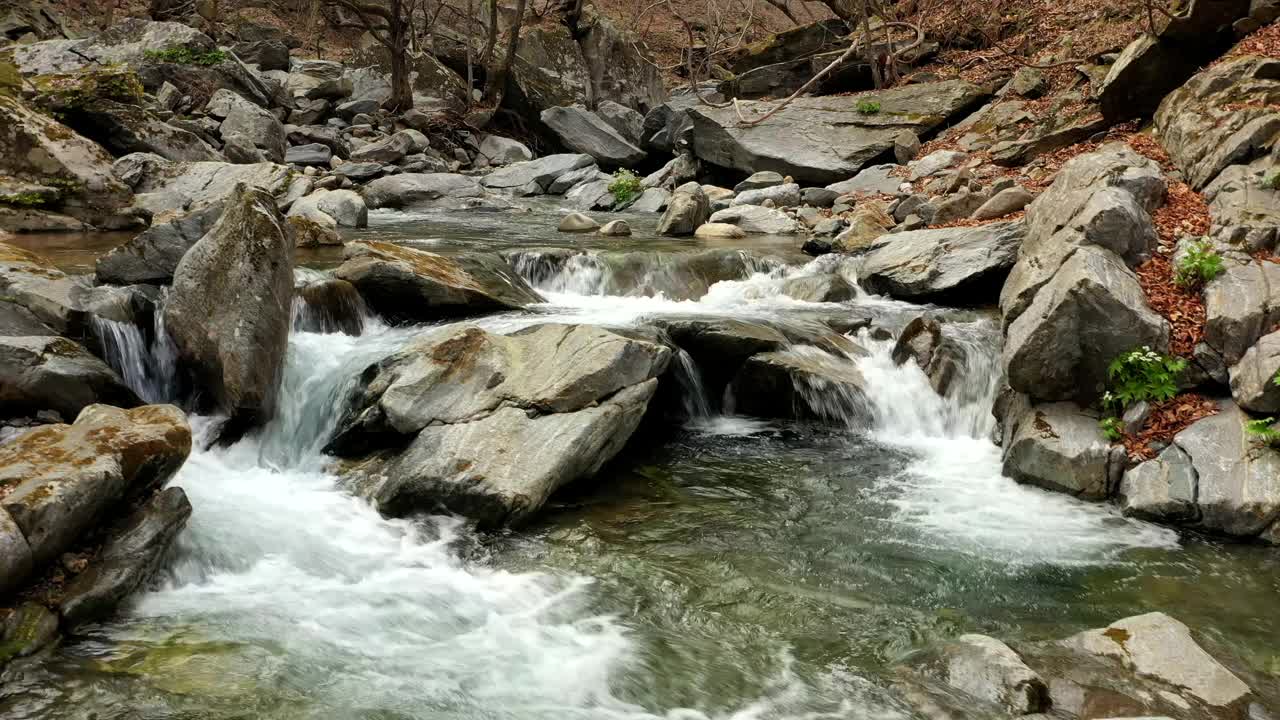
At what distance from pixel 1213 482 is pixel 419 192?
638 inches

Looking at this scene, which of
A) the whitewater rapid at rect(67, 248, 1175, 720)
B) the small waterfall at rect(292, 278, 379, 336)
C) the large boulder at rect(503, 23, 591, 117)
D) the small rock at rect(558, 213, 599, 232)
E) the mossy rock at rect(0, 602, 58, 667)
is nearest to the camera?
the mossy rock at rect(0, 602, 58, 667)

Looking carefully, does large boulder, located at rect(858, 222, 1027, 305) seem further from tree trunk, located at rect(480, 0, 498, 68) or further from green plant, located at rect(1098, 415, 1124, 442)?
tree trunk, located at rect(480, 0, 498, 68)

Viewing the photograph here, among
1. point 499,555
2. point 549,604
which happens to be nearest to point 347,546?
point 499,555

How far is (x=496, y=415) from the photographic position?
22.4ft

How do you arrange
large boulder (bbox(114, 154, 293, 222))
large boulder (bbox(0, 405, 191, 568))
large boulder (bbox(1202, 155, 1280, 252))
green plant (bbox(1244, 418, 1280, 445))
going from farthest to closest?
large boulder (bbox(114, 154, 293, 222)) < large boulder (bbox(1202, 155, 1280, 252)) < green plant (bbox(1244, 418, 1280, 445)) < large boulder (bbox(0, 405, 191, 568))

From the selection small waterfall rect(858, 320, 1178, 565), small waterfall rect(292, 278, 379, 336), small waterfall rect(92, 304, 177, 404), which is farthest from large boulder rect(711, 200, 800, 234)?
small waterfall rect(92, 304, 177, 404)

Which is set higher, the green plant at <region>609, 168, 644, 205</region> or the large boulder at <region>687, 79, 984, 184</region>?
the large boulder at <region>687, 79, 984, 184</region>

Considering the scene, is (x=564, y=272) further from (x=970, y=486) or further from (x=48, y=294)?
(x=970, y=486)

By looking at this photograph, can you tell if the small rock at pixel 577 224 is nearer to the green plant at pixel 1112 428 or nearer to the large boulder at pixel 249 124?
the large boulder at pixel 249 124

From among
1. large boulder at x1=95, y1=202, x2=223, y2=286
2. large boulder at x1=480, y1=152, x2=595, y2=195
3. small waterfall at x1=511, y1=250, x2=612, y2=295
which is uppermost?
large boulder at x1=480, y1=152, x2=595, y2=195

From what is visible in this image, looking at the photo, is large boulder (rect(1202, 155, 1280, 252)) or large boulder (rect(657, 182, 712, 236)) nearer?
large boulder (rect(1202, 155, 1280, 252))

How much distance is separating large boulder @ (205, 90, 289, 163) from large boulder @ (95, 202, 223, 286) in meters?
11.3

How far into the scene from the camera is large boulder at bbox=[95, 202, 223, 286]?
8656mm

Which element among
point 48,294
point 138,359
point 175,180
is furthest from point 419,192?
point 48,294
